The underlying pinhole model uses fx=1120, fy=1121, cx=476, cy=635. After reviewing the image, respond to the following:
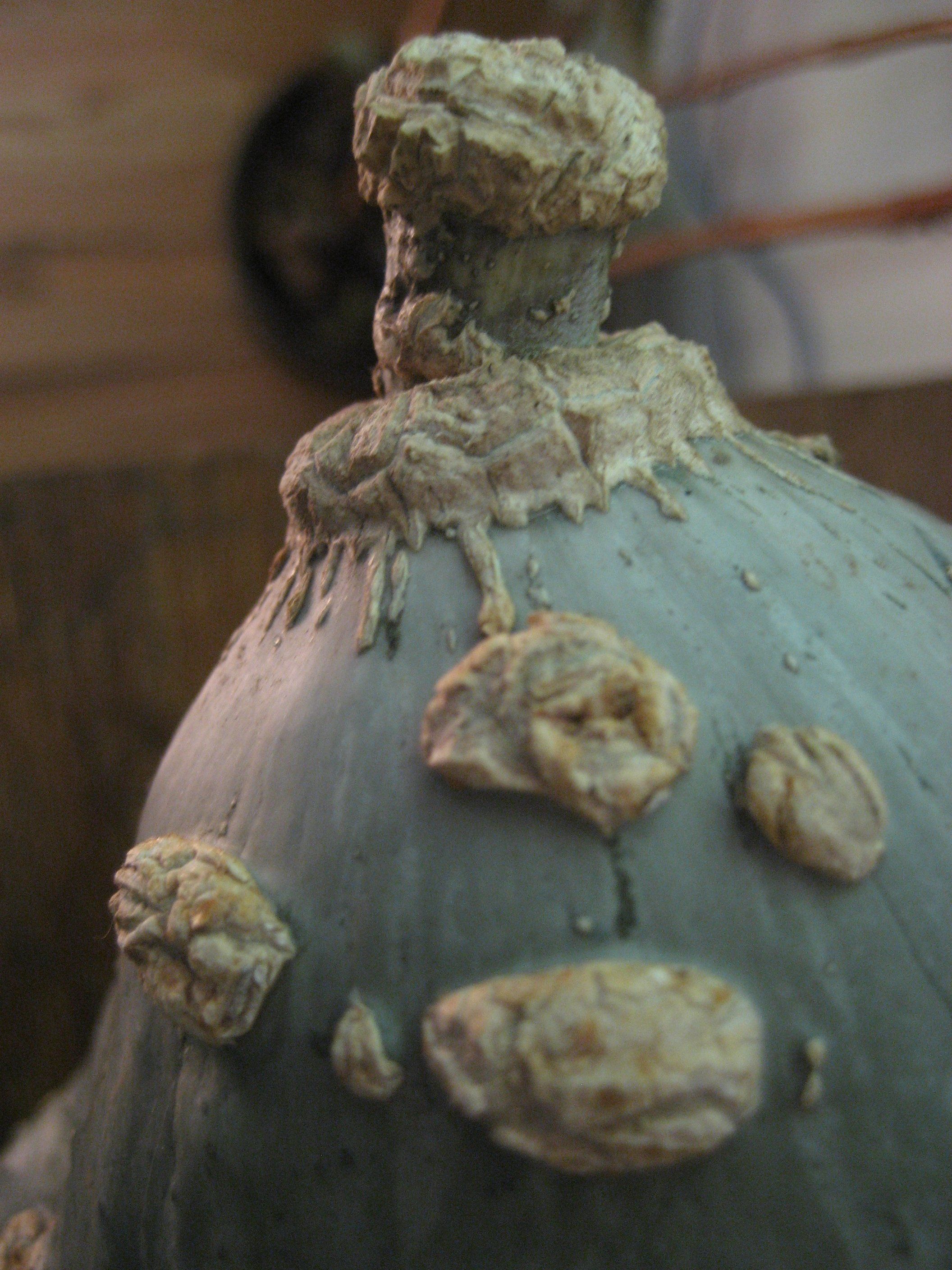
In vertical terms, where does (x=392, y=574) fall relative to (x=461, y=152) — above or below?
below

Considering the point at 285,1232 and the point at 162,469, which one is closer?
the point at 285,1232

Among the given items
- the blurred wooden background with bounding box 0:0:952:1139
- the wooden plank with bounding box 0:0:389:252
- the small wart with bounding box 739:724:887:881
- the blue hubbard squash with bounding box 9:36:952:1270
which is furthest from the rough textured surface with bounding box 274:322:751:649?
the wooden plank with bounding box 0:0:389:252

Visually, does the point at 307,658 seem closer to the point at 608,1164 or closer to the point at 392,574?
the point at 392,574

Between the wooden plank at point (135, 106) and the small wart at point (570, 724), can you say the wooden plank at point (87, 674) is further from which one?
the small wart at point (570, 724)

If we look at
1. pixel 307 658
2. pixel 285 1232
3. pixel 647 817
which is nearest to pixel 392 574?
pixel 307 658

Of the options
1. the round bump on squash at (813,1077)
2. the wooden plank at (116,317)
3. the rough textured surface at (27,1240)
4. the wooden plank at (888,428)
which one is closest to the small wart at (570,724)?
the round bump on squash at (813,1077)

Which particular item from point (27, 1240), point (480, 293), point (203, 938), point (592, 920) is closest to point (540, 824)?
point (592, 920)
